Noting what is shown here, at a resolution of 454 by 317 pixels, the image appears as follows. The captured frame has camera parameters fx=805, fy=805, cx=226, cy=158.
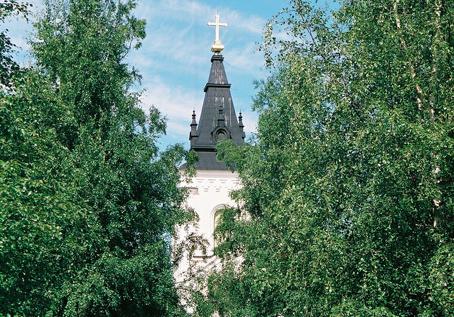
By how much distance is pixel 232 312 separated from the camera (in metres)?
28.2

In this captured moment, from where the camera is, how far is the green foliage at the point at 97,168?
1903cm

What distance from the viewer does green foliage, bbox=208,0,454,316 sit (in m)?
16.2

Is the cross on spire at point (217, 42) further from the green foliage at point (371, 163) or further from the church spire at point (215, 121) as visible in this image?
the green foliage at point (371, 163)

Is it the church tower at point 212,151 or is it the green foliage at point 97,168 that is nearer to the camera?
the green foliage at point 97,168

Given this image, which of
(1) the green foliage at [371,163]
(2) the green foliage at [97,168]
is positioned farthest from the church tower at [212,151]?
(1) the green foliage at [371,163]

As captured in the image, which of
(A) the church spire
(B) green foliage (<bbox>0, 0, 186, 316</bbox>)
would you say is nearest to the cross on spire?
(A) the church spire

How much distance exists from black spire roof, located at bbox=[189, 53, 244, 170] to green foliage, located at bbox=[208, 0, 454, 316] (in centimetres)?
3078

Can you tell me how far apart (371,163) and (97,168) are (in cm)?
912

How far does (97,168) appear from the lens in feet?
75.3

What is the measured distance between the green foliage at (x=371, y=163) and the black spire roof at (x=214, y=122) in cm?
3078

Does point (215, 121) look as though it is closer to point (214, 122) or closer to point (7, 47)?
point (214, 122)

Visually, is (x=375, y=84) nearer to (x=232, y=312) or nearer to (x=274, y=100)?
(x=274, y=100)

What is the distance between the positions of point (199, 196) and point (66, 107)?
93.2 ft

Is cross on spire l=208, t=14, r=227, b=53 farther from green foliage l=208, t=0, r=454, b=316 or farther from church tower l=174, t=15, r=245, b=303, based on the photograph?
green foliage l=208, t=0, r=454, b=316
